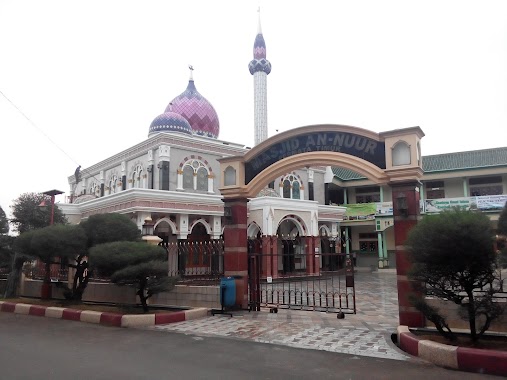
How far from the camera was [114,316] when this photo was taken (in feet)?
28.9

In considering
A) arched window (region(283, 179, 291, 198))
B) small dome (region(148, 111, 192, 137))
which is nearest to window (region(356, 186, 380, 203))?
arched window (region(283, 179, 291, 198))

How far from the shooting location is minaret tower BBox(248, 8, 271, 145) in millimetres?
31219

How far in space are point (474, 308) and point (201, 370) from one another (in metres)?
3.71

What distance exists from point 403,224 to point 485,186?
23362 mm

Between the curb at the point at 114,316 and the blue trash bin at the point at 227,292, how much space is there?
47cm

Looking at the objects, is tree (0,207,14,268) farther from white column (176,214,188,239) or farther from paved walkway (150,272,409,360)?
paved walkway (150,272,409,360)

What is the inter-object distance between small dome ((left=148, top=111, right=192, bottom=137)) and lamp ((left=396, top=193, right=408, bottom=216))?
17426 mm

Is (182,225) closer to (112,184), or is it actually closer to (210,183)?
(210,183)

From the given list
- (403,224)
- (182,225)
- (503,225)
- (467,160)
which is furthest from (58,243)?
(467,160)

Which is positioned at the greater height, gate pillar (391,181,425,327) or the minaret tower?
the minaret tower

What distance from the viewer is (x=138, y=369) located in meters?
5.28

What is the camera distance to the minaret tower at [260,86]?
31.2 m

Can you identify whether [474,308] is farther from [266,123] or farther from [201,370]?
[266,123]

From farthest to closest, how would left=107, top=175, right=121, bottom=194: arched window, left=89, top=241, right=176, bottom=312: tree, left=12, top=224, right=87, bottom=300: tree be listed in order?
left=107, top=175, right=121, bottom=194: arched window, left=12, top=224, right=87, bottom=300: tree, left=89, top=241, right=176, bottom=312: tree
